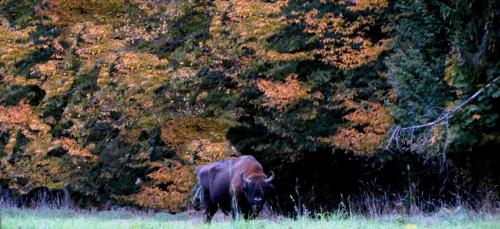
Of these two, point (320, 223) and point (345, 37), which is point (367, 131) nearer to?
point (345, 37)

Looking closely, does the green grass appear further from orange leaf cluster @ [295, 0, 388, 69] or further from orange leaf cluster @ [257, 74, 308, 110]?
orange leaf cluster @ [257, 74, 308, 110]

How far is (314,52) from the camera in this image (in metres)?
22.0

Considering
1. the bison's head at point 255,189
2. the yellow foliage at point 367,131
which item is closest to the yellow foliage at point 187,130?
the yellow foliage at point 367,131

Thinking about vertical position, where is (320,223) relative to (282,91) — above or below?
above

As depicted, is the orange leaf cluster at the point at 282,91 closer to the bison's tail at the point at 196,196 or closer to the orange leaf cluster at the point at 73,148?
the bison's tail at the point at 196,196

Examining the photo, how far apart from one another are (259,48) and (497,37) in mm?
9357

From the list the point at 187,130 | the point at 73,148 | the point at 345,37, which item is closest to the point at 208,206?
the point at 345,37

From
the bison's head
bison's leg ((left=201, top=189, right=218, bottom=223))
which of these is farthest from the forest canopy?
the bison's head

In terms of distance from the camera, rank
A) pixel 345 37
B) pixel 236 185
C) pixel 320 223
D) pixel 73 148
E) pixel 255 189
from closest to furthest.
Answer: pixel 320 223 < pixel 255 189 < pixel 236 185 < pixel 345 37 < pixel 73 148

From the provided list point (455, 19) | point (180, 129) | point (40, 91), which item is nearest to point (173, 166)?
point (180, 129)

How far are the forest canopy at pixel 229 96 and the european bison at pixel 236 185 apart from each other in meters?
1.83

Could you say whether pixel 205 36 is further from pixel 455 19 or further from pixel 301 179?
pixel 455 19

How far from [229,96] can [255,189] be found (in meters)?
8.46

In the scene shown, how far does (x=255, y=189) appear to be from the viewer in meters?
16.5
